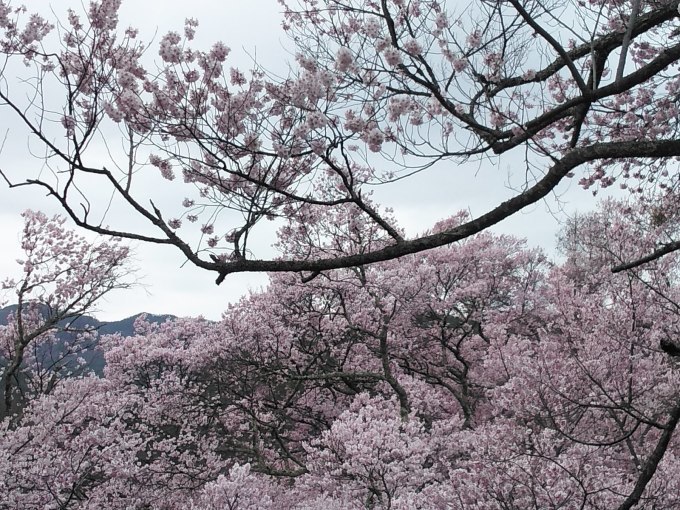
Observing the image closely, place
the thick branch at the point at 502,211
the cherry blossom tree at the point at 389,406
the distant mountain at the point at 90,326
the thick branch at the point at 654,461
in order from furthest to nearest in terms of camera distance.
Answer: the distant mountain at the point at 90,326, the cherry blossom tree at the point at 389,406, the thick branch at the point at 654,461, the thick branch at the point at 502,211

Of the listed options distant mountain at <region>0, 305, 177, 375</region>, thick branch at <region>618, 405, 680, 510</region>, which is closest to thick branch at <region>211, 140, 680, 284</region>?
thick branch at <region>618, 405, 680, 510</region>

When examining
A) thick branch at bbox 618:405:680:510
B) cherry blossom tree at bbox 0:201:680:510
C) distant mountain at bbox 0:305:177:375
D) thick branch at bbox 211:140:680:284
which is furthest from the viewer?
distant mountain at bbox 0:305:177:375

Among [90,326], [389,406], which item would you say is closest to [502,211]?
[389,406]

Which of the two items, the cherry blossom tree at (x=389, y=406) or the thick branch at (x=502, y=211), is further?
the cherry blossom tree at (x=389, y=406)

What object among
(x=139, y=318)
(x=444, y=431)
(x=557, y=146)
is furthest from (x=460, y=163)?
(x=139, y=318)

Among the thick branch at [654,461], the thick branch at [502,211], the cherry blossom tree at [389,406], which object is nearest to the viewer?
the thick branch at [502,211]

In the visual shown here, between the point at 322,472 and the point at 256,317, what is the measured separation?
5.80 meters

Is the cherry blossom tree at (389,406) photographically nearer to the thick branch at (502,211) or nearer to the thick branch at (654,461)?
the thick branch at (654,461)

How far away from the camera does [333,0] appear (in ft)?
14.2

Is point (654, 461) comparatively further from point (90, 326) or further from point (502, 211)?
point (90, 326)

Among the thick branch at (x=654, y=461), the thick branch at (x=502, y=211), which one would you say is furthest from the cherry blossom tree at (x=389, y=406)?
the thick branch at (x=502, y=211)

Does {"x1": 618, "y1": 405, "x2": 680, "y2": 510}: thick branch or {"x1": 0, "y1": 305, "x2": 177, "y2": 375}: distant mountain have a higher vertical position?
{"x1": 0, "y1": 305, "x2": 177, "y2": 375}: distant mountain

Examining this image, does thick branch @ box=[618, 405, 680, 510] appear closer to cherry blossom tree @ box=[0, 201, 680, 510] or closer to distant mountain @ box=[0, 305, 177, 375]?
cherry blossom tree @ box=[0, 201, 680, 510]

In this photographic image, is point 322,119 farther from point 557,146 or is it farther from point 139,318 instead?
point 139,318
